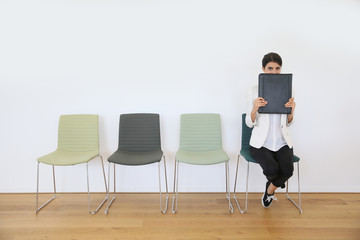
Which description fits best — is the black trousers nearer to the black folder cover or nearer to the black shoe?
the black shoe

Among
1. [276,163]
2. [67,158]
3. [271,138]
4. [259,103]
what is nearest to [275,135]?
[271,138]

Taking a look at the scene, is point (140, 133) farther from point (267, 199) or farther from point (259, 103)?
point (267, 199)

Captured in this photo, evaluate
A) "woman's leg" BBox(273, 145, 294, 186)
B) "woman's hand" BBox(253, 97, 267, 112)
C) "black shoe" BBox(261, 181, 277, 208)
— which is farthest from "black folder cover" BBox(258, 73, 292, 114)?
"black shoe" BBox(261, 181, 277, 208)

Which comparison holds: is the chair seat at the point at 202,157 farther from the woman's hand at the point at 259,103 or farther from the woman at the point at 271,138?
the woman's hand at the point at 259,103

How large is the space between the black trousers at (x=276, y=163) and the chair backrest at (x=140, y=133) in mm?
1067

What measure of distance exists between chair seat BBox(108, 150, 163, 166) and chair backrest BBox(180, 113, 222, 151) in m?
0.35

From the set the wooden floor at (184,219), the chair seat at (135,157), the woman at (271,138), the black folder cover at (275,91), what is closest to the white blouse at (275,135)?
the woman at (271,138)

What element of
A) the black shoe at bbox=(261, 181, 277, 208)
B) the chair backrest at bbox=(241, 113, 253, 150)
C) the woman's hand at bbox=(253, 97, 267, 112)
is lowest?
the black shoe at bbox=(261, 181, 277, 208)

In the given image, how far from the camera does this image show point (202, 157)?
2.22m

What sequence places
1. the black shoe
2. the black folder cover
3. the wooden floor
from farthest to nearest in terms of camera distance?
the black shoe, the black folder cover, the wooden floor

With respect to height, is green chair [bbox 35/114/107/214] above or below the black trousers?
above

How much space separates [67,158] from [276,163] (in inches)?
80.4

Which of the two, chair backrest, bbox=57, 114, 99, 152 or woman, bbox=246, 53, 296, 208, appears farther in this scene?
chair backrest, bbox=57, 114, 99, 152

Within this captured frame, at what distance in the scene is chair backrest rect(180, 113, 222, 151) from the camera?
2451 millimetres
